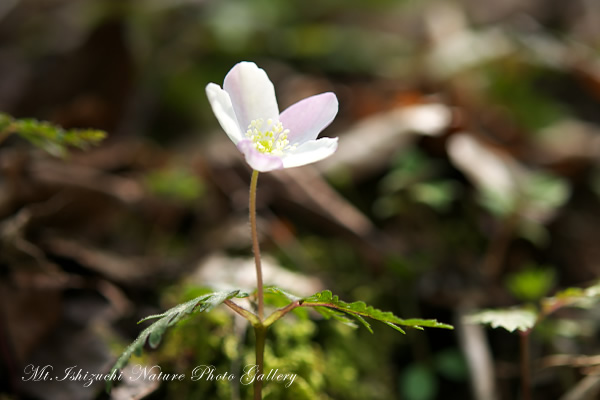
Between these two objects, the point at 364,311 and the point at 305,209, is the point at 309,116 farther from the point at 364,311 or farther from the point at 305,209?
Result: the point at 305,209

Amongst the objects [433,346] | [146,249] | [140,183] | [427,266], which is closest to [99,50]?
[140,183]

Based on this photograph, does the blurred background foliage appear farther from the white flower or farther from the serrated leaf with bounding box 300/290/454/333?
the white flower

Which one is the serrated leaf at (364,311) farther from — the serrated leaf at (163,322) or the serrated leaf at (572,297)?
the serrated leaf at (572,297)

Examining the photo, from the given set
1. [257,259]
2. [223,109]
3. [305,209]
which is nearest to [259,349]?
[257,259]

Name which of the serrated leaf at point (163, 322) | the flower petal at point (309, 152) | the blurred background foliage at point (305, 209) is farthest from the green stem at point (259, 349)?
the flower petal at point (309, 152)

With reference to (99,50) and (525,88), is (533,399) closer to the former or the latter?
(525,88)

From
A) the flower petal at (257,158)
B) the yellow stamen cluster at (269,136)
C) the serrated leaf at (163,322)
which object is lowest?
the serrated leaf at (163,322)

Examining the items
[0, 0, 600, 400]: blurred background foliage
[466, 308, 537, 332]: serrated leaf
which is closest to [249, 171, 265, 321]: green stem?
[0, 0, 600, 400]: blurred background foliage
